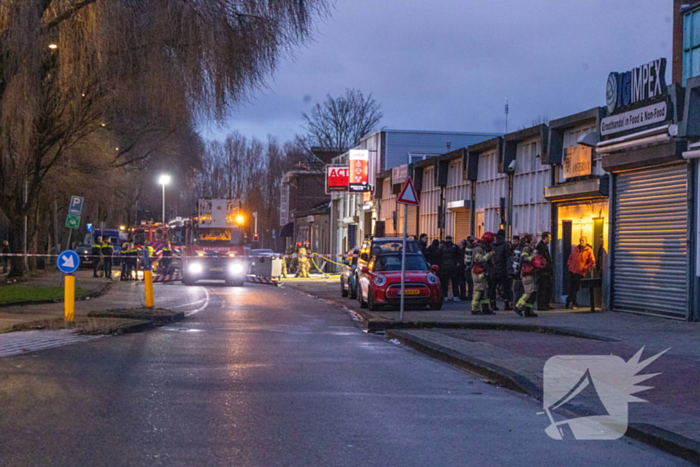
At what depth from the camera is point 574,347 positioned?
1250cm

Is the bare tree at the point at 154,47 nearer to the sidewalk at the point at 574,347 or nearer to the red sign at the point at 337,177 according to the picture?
the sidewalk at the point at 574,347

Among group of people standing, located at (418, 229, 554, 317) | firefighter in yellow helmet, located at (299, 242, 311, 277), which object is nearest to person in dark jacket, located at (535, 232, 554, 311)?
group of people standing, located at (418, 229, 554, 317)

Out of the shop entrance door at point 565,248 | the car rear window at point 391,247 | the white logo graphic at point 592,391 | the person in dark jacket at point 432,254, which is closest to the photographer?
the white logo graphic at point 592,391

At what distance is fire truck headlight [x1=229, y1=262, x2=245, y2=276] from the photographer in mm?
33062

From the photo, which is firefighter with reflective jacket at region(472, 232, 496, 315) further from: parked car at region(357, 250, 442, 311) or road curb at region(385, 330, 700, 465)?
road curb at region(385, 330, 700, 465)

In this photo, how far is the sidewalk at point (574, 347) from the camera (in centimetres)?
721

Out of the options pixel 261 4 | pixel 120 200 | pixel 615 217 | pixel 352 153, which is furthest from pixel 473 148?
pixel 120 200

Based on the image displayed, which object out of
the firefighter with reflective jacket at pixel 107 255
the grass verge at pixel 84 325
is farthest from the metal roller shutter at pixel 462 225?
the grass verge at pixel 84 325

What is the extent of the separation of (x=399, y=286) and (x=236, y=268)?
550 inches

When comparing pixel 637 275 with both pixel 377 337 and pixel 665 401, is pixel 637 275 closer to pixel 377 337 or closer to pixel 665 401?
pixel 377 337

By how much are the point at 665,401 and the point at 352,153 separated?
131ft

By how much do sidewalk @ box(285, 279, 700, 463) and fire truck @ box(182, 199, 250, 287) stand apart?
42.0 ft

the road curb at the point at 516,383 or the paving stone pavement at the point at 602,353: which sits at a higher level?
the paving stone pavement at the point at 602,353

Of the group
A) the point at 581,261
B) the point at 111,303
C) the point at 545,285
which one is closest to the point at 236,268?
the point at 111,303
